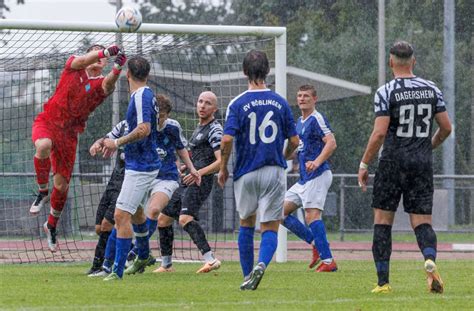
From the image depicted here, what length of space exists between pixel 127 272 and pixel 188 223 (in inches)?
38.3

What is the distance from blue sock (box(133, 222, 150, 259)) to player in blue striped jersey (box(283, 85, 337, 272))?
6.69ft

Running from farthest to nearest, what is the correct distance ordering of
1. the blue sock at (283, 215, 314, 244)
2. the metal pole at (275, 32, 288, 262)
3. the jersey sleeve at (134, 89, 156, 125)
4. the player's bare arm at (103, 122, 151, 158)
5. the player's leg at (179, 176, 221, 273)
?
1. the metal pole at (275, 32, 288, 262)
2. the blue sock at (283, 215, 314, 244)
3. the player's leg at (179, 176, 221, 273)
4. the jersey sleeve at (134, 89, 156, 125)
5. the player's bare arm at (103, 122, 151, 158)

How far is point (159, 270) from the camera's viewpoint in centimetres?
1370

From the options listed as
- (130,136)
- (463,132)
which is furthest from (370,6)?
(130,136)

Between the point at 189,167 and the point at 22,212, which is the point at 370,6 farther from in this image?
the point at 189,167

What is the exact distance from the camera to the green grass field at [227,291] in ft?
30.7

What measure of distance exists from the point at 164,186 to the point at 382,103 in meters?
3.60

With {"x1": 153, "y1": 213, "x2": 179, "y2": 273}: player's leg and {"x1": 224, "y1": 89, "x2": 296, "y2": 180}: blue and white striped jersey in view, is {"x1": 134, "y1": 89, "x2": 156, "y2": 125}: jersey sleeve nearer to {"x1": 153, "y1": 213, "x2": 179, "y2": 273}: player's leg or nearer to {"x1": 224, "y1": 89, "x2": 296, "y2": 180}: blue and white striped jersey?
{"x1": 224, "y1": 89, "x2": 296, "y2": 180}: blue and white striped jersey

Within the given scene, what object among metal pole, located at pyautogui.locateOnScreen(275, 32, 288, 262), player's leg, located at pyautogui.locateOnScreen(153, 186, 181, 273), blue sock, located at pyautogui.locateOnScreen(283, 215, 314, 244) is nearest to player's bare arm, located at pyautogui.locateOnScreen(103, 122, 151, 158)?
player's leg, located at pyautogui.locateOnScreen(153, 186, 181, 273)

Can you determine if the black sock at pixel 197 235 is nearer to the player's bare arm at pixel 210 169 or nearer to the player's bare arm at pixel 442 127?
the player's bare arm at pixel 210 169

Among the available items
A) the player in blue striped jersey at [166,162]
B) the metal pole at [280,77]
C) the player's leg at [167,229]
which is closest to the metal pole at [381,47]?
the metal pole at [280,77]

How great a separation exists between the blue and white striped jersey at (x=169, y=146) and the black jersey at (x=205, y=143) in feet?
1.72

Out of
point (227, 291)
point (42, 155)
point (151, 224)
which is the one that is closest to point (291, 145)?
point (227, 291)

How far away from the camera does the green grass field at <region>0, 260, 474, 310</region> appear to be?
9.34 metres
